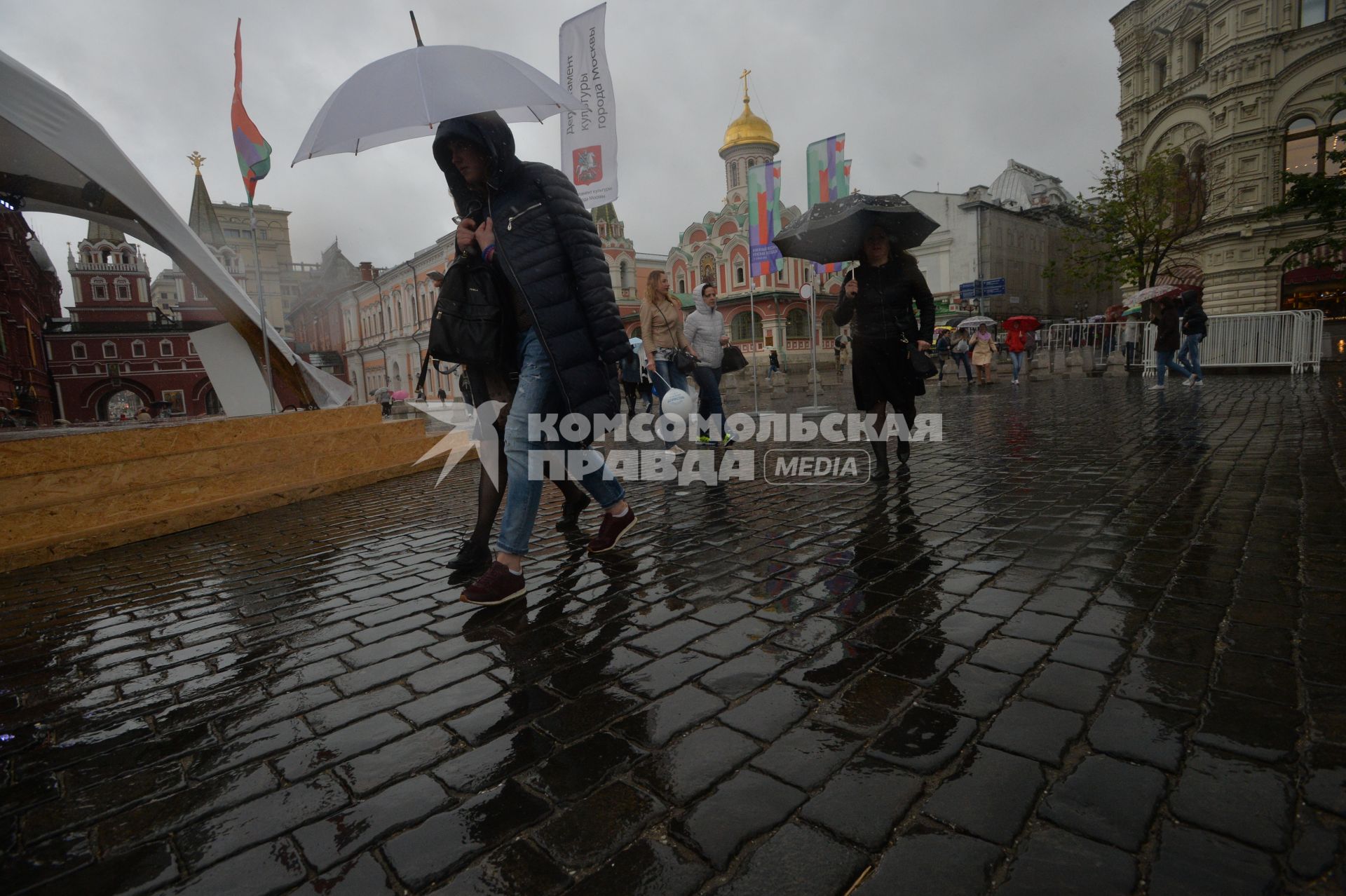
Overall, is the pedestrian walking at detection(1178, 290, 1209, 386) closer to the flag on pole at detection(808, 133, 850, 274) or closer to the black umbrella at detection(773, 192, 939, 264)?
the flag on pole at detection(808, 133, 850, 274)

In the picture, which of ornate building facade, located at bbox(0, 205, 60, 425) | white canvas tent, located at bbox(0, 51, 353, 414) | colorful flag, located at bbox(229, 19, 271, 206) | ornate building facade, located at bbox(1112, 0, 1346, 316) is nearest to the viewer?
white canvas tent, located at bbox(0, 51, 353, 414)

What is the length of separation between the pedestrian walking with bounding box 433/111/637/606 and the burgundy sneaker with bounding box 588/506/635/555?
74 cm

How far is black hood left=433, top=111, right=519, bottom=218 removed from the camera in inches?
122

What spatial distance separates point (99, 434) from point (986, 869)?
7.12m

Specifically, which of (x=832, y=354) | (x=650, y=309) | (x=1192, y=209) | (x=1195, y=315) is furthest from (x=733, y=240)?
(x=650, y=309)

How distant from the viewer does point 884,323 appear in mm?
5828

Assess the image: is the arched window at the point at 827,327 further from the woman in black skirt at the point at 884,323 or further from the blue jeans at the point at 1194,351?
the woman in black skirt at the point at 884,323

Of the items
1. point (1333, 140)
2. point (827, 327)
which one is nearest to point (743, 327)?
point (827, 327)

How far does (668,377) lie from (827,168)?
13.8 metres

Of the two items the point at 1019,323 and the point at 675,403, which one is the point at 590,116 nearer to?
the point at 675,403

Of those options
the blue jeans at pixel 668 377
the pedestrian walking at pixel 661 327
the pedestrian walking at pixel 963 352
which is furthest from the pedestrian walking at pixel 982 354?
the pedestrian walking at pixel 661 327

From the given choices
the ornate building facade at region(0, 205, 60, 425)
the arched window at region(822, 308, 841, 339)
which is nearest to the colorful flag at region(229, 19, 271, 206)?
the ornate building facade at region(0, 205, 60, 425)

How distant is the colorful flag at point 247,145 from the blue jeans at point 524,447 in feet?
31.2

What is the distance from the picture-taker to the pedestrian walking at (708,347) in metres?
8.25
